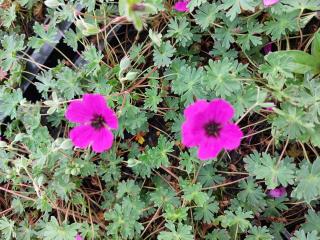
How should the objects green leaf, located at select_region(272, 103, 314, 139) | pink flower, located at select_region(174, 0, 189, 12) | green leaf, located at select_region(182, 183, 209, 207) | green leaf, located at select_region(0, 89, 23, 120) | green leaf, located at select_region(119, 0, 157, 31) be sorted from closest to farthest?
1. green leaf, located at select_region(119, 0, 157, 31)
2. green leaf, located at select_region(272, 103, 314, 139)
3. green leaf, located at select_region(182, 183, 209, 207)
4. pink flower, located at select_region(174, 0, 189, 12)
5. green leaf, located at select_region(0, 89, 23, 120)

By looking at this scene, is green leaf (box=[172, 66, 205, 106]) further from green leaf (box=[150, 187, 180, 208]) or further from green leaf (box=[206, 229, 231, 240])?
green leaf (box=[206, 229, 231, 240])

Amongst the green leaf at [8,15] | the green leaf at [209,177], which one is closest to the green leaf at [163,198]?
the green leaf at [209,177]

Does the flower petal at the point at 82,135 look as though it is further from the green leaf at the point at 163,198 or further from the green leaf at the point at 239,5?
the green leaf at the point at 239,5

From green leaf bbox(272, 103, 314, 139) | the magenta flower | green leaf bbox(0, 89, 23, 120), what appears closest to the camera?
green leaf bbox(272, 103, 314, 139)

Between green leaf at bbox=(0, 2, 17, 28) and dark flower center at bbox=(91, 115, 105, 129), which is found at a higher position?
green leaf at bbox=(0, 2, 17, 28)

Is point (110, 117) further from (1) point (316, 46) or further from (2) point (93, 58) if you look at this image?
(1) point (316, 46)

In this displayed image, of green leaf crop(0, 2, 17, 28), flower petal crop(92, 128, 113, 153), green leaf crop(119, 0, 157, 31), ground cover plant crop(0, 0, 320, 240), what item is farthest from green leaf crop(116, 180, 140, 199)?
green leaf crop(0, 2, 17, 28)

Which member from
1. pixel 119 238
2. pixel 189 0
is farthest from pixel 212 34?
pixel 119 238
